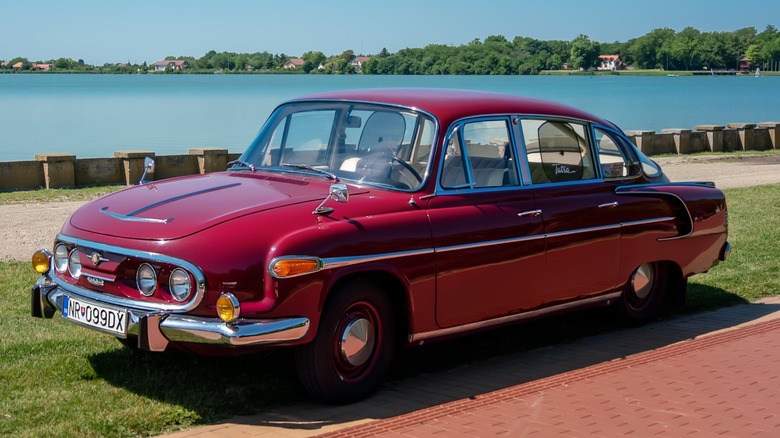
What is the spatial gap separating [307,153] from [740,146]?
2604 cm

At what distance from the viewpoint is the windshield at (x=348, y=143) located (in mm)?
6754

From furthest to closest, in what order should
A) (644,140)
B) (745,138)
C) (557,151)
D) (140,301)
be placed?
(745,138)
(644,140)
(557,151)
(140,301)

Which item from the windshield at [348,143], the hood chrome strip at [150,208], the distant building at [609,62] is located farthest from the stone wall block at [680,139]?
the distant building at [609,62]

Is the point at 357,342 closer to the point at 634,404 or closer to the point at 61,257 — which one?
the point at 634,404

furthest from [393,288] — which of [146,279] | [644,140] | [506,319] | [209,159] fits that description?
[644,140]

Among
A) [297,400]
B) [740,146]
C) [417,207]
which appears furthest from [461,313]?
[740,146]

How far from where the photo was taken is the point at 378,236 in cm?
612

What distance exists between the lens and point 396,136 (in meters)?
6.93

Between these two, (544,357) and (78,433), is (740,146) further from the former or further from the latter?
(78,433)

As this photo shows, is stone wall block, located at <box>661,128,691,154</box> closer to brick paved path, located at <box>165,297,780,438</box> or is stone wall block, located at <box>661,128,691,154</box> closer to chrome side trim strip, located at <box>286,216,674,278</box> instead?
brick paved path, located at <box>165,297,780,438</box>

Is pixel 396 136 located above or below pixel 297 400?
above

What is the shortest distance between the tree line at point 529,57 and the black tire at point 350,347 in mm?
119258

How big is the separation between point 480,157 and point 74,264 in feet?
8.79

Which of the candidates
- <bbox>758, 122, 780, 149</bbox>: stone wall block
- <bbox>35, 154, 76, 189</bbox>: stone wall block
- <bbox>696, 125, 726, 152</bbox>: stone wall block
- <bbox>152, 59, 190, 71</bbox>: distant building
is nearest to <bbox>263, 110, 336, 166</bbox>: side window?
<bbox>35, 154, 76, 189</bbox>: stone wall block
